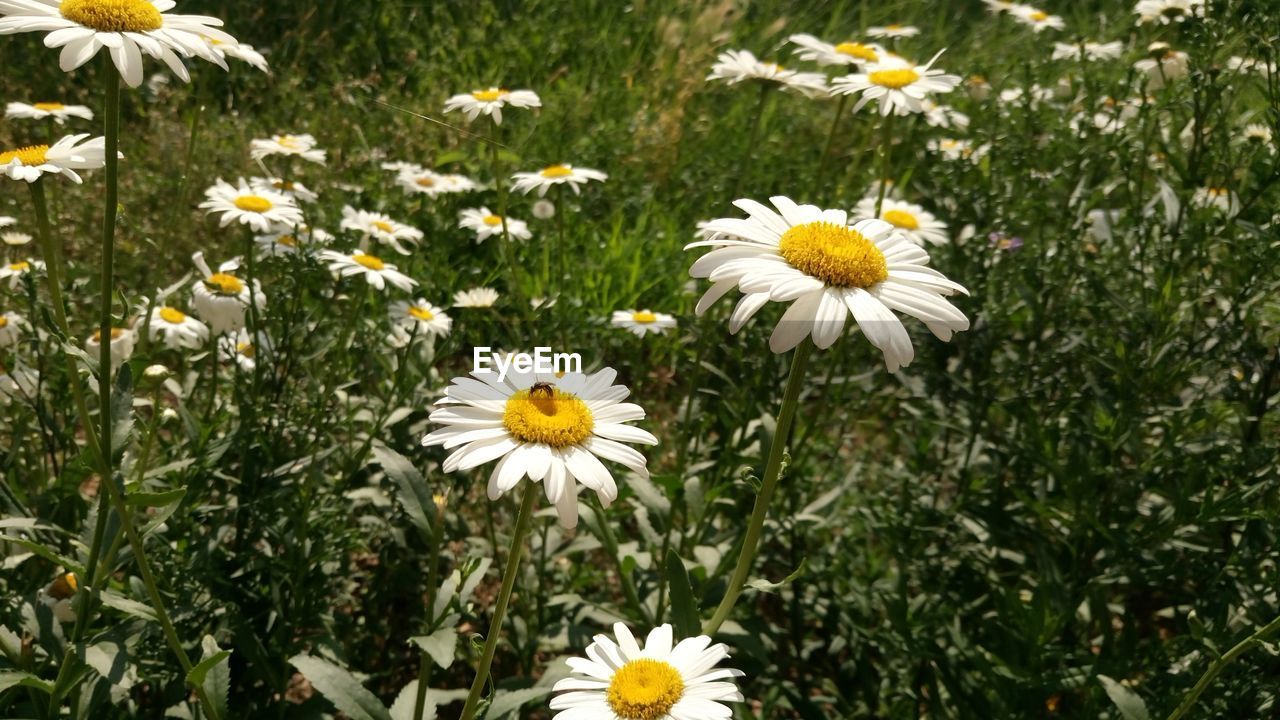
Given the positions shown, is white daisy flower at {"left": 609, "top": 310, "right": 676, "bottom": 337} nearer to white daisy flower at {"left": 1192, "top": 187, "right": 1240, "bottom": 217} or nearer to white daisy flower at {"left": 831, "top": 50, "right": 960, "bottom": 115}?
white daisy flower at {"left": 831, "top": 50, "right": 960, "bottom": 115}

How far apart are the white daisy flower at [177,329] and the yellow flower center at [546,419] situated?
142 cm

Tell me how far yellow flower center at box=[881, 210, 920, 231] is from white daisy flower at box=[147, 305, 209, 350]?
6.43 ft

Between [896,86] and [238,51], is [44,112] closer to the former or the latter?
[238,51]

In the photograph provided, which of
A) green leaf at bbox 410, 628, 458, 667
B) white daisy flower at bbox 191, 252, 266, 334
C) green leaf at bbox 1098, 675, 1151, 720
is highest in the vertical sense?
white daisy flower at bbox 191, 252, 266, 334

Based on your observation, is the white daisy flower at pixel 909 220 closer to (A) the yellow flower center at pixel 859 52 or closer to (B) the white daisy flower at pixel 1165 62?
(A) the yellow flower center at pixel 859 52

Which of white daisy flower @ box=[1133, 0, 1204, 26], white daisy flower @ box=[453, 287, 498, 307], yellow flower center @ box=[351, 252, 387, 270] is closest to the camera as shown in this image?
yellow flower center @ box=[351, 252, 387, 270]

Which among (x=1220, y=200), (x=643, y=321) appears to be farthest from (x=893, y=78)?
(x=1220, y=200)

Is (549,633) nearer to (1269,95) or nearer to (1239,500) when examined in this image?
(1239,500)

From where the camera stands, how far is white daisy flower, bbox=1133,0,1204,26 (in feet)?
10.2

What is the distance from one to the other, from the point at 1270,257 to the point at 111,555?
250cm

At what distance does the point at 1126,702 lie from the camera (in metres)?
1.93

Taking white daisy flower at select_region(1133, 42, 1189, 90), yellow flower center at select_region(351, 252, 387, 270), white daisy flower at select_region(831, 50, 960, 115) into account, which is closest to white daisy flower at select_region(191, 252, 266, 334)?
yellow flower center at select_region(351, 252, 387, 270)

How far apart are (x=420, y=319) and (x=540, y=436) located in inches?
52.8

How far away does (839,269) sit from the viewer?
4.79 ft
